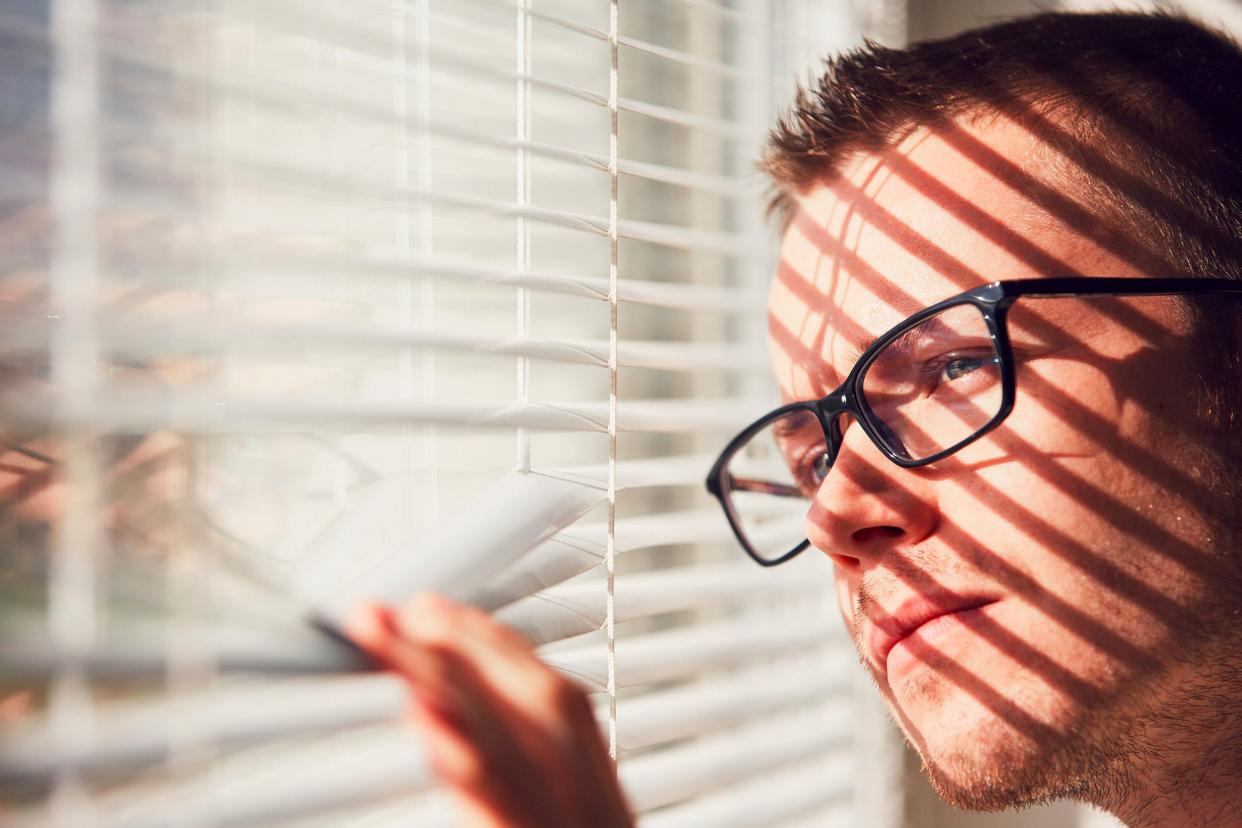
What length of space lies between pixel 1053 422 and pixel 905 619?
239mm

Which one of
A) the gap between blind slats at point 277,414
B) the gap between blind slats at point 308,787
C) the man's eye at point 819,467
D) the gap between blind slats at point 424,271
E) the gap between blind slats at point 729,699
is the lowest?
the gap between blind slats at point 729,699

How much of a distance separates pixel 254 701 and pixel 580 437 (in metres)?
0.52

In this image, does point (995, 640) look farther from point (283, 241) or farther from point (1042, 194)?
point (283, 241)

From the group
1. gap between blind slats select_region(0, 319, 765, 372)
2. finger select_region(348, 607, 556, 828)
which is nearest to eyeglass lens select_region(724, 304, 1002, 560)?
gap between blind slats select_region(0, 319, 765, 372)

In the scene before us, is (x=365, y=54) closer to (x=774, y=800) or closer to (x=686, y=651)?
(x=686, y=651)

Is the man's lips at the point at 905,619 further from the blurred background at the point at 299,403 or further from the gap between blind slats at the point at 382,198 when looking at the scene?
the gap between blind slats at the point at 382,198

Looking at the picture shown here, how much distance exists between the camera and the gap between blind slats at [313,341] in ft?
1.85

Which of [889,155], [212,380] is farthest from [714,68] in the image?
[212,380]

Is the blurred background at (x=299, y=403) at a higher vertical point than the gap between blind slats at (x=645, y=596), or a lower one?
higher

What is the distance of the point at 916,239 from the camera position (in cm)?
82

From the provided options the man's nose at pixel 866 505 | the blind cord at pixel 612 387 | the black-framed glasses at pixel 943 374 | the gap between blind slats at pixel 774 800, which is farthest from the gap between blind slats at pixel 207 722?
the black-framed glasses at pixel 943 374

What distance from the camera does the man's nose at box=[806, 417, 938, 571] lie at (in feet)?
2.69

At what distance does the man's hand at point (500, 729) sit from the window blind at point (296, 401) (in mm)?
63

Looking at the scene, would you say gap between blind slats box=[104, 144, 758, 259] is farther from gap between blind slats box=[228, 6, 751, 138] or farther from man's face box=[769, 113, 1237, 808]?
man's face box=[769, 113, 1237, 808]
